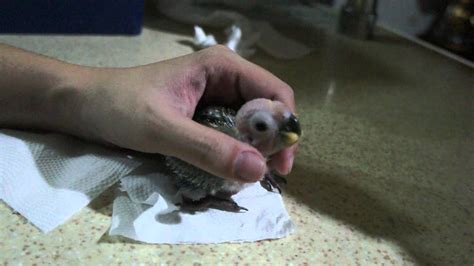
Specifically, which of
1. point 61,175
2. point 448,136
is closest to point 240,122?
point 61,175

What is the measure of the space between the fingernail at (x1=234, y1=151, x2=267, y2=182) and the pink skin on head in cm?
3

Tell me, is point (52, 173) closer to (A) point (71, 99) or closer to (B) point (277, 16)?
(A) point (71, 99)

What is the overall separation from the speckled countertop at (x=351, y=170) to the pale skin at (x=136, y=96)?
0.25 feet

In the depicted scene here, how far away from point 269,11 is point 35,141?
782mm

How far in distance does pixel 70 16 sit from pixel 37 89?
43cm

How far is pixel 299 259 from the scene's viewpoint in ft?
1.26

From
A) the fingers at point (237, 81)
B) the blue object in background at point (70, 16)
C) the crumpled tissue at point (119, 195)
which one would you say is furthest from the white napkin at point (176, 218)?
the blue object in background at point (70, 16)

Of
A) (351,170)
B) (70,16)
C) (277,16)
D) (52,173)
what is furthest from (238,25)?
(52,173)

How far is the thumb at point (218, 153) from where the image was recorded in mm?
342

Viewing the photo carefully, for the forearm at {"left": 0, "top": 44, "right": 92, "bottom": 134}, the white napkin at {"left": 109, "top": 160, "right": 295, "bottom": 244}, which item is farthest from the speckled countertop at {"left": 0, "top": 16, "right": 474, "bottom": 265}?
the forearm at {"left": 0, "top": 44, "right": 92, "bottom": 134}

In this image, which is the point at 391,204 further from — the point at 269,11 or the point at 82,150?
the point at 269,11

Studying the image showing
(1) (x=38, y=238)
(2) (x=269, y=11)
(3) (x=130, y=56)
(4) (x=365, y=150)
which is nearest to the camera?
(1) (x=38, y=238)

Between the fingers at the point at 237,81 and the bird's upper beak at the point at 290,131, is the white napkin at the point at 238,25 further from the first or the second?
the bird's upper beak at the point at 290,131

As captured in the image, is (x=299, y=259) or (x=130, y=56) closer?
(x=299, y=259)
